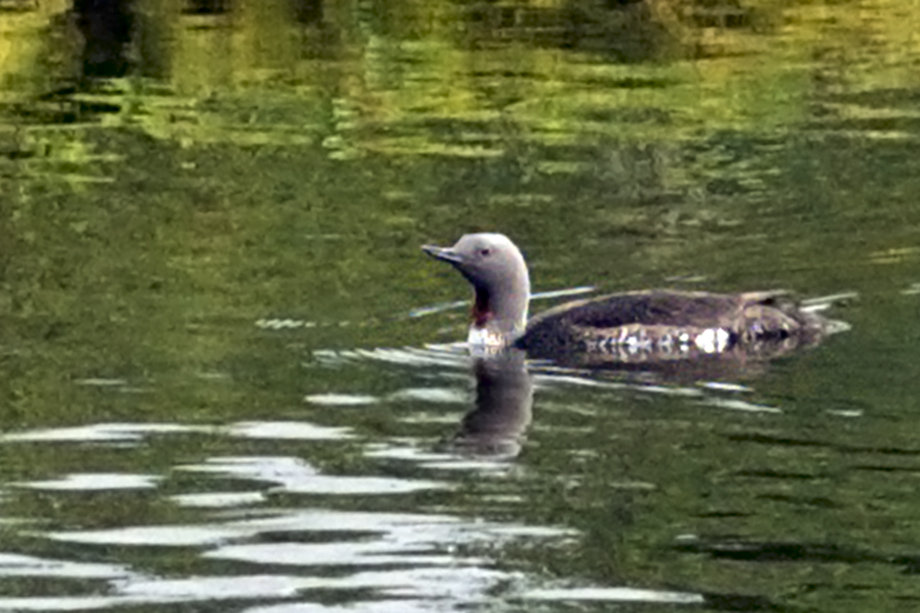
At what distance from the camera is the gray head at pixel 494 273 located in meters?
15.8

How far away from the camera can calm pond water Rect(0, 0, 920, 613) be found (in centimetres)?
1074

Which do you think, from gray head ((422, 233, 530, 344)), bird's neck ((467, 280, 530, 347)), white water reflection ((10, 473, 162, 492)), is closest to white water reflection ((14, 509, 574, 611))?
white water reflection ((10, 473, 162, 492))

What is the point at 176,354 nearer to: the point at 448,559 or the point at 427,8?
the point at 448,559

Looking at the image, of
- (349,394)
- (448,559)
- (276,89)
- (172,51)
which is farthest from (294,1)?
(448,559)

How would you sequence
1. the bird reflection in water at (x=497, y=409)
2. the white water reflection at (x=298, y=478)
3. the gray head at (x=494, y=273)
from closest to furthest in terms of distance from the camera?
the white water reflection at (x=298, y=478) → the bird reflection in water at (x=497, y=409) → the gray head at (x=494, y=273)

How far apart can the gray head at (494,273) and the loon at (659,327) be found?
0.15 feet

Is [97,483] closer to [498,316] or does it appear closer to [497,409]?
[497,409]

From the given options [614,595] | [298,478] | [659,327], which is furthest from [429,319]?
[614,595]

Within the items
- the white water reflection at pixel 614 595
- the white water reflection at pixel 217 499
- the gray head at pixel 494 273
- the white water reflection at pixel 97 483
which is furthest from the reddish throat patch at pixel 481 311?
the white water reflection at pixel 614 595

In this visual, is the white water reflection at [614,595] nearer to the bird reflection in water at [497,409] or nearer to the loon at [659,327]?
the bird reflection in water at [497,409]

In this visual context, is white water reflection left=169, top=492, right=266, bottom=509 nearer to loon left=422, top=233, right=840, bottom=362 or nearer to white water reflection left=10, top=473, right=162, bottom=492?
white water reflection left=10, top=473, right=162, bottom=492

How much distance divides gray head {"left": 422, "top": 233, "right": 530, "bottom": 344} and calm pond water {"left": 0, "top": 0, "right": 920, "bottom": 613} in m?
0.37

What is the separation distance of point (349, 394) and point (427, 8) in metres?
19.7

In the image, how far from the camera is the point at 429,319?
16344mm
